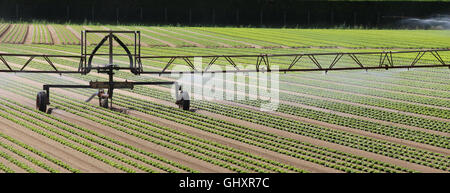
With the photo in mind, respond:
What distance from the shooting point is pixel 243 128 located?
77.3ft

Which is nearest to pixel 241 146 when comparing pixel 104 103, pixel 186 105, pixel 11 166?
pixel 186 105

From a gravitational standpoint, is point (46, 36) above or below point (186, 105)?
above

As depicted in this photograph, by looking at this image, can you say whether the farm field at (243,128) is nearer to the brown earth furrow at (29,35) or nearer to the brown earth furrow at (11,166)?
the brown earth furrow at (11,166)

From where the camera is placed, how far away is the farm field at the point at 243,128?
18.5m

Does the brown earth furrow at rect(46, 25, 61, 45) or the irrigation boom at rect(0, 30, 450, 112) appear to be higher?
the brown earth furrow at rect(46, 25, 61, 45)

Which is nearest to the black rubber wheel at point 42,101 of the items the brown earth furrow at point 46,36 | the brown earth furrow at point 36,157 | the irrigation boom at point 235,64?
the irrigation boom at point 235,64

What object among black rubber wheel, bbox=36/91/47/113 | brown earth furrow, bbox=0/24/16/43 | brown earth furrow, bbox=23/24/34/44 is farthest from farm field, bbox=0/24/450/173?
brown earth furrow, bbox=0/24/16/43

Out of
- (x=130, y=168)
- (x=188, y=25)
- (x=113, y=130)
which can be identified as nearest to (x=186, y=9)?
(x=188, y=25)

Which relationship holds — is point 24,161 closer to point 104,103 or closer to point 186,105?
point 104,103

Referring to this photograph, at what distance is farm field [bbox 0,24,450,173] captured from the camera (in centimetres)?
1848

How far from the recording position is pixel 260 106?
2862 cm

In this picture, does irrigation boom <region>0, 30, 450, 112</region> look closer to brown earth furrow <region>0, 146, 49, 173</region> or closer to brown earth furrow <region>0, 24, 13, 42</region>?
brown earth furrow <region>0, 146, 49, 173</region>

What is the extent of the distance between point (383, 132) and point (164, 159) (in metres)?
8.51

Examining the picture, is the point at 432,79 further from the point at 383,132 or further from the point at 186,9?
the point at 186,9
